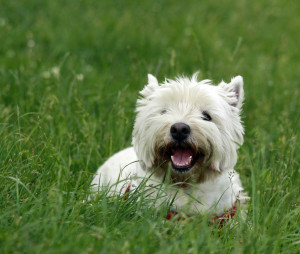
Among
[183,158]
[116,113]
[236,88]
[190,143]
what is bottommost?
[116,113]

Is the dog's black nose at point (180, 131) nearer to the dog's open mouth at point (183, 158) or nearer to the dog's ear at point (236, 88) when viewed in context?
the dog's open mouth at point (183, 158)

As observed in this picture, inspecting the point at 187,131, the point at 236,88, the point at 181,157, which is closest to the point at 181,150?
the point at 181,157

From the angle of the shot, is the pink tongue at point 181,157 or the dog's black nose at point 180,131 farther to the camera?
the pink tongue at point 181,157

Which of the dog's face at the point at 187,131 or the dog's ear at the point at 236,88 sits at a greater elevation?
the dog's ear at the point at 236,88

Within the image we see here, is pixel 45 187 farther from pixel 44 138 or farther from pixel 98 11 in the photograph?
pixel 98 11

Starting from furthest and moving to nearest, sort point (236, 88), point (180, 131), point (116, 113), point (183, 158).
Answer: point (116, 113) < point (236, 88) < point (183, 158) < point (180, 131)

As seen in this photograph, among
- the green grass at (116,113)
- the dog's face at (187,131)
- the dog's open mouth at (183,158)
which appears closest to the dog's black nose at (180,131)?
the dog's face at (187,131)

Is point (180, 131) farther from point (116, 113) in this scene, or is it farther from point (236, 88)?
point (116, 113)

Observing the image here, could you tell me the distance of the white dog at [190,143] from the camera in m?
3.45

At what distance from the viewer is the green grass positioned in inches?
114

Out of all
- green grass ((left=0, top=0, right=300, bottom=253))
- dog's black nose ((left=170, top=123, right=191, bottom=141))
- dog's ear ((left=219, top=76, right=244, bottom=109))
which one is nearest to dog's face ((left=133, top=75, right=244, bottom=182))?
dog's black nose ((left=170, top=123, right=191, bottom=141))

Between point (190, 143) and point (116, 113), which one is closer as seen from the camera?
point (190, 143)

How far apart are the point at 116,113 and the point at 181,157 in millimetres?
1589

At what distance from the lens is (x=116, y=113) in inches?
197
